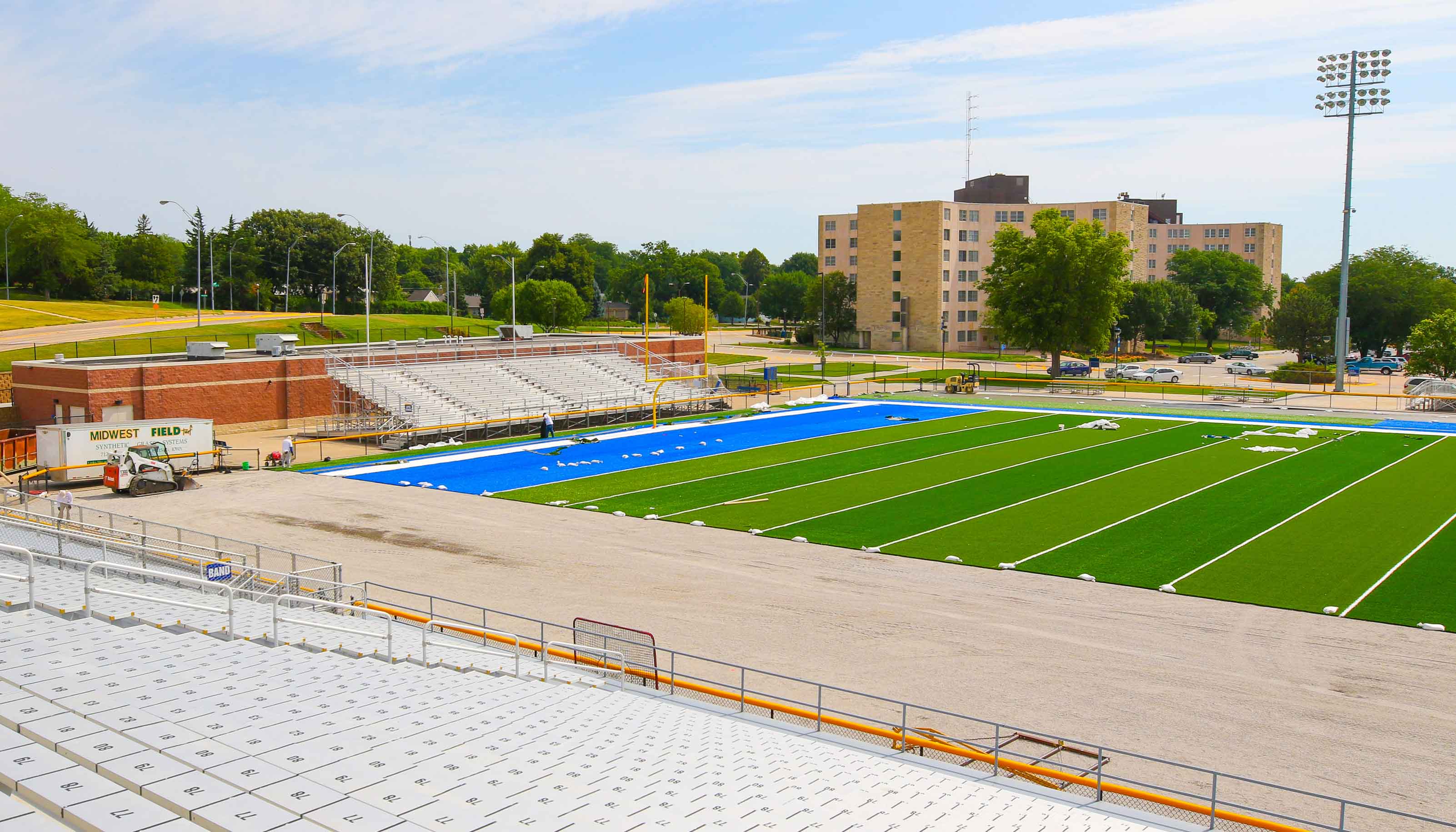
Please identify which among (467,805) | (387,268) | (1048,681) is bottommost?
(1048,681)

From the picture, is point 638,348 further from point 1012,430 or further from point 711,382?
point 1012,430

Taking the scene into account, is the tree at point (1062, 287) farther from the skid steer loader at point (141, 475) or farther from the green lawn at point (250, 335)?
the skid steer loader at point (141, 475)

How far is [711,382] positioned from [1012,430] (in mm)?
20619

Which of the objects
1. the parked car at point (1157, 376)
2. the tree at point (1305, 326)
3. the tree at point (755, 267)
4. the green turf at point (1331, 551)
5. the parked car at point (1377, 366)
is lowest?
the green turf at point (1331, 551)

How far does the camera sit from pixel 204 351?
1738 inches

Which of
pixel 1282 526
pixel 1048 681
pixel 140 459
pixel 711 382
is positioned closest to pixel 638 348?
pixel 711 382

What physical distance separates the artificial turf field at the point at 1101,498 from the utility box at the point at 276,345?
13662 millimetres

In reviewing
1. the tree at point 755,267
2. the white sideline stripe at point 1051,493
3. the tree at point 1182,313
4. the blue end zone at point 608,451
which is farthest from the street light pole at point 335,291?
the tree at point 755,267

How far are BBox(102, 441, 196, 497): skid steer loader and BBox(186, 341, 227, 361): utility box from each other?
12.5 m

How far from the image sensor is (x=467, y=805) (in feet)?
29.8

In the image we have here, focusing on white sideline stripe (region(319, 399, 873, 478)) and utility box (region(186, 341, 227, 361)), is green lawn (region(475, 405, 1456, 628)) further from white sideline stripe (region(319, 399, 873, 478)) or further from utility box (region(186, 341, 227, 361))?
utility box (region(186, 341, 227, 361))

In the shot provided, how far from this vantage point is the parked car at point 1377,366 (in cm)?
8888

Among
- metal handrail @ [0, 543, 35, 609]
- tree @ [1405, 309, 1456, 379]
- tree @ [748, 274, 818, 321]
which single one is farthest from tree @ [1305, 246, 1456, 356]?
metal handrail @ [0, 543, 35, 609]

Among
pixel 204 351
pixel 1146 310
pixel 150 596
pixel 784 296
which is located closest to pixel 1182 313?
pixel 1146 310
